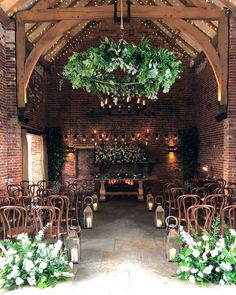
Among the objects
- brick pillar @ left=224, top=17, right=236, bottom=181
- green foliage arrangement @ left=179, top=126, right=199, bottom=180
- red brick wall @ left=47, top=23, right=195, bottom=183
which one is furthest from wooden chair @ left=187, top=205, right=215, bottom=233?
red brick wall @ left=47, top=23, right=195, bottom=183

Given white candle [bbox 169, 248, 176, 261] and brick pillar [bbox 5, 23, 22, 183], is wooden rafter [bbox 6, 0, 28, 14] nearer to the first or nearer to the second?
brick pillar [bbox 5, 23, 22, 183]

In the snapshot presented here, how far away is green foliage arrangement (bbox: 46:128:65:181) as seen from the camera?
10477 millimetres

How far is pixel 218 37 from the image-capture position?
7.29 metres

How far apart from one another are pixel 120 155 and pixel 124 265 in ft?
19.6

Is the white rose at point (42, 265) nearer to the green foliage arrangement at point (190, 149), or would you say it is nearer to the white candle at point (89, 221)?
the white candle at point (89, 221)

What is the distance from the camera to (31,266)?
3652 millimetres

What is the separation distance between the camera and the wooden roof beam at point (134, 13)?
693cm

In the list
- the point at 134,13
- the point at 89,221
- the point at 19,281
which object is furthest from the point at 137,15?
the point at 19,281

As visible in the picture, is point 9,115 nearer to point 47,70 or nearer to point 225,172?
point 47,70

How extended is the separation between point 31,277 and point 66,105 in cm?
785

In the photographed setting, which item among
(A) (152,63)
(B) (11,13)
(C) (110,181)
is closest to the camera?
(A) (152,63)

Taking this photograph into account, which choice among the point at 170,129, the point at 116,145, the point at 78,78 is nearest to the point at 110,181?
the point at 116,145

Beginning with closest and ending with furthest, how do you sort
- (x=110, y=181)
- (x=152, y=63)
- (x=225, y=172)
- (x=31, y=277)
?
(x=31, y=277) → (x=152, y=63) → (x=225, y=172) → (x=110, y=181)

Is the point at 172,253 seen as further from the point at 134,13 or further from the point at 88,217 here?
the point at 134,13
